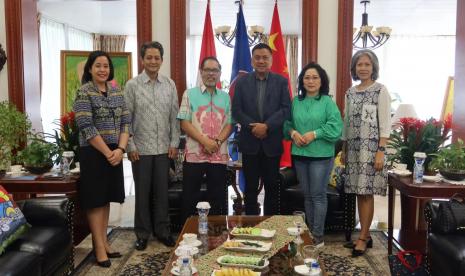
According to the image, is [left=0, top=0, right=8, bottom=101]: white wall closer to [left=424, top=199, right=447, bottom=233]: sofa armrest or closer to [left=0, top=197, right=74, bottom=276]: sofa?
[left=0, top=197, right=74, bottom=276]: sofa

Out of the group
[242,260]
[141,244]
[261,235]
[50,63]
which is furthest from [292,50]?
[242,260]

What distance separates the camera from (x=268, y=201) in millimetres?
3117

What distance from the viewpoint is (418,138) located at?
3111 mm

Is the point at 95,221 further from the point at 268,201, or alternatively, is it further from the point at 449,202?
the point at 449,202

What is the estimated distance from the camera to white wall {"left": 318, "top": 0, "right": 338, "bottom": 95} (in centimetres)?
385

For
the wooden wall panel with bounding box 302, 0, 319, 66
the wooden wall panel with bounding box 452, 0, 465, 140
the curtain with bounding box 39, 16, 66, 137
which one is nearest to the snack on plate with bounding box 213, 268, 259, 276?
the wooden wall panel with bounding box 302, 0, 319, 66

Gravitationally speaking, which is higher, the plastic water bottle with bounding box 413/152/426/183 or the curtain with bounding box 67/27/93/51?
the curtain with bounding box 67/27/93/51

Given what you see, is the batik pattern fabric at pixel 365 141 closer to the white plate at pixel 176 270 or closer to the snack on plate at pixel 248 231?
the snack on plate at pixel 248 231

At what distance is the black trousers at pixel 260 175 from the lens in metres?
3.02

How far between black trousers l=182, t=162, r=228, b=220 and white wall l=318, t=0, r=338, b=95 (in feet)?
4.79

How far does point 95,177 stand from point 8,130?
1045 millimetres

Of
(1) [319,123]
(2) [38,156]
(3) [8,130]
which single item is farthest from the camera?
(3) [8,130]

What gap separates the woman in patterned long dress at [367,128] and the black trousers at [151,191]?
1362 mm

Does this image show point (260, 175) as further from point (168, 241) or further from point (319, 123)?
point (168, 241)
